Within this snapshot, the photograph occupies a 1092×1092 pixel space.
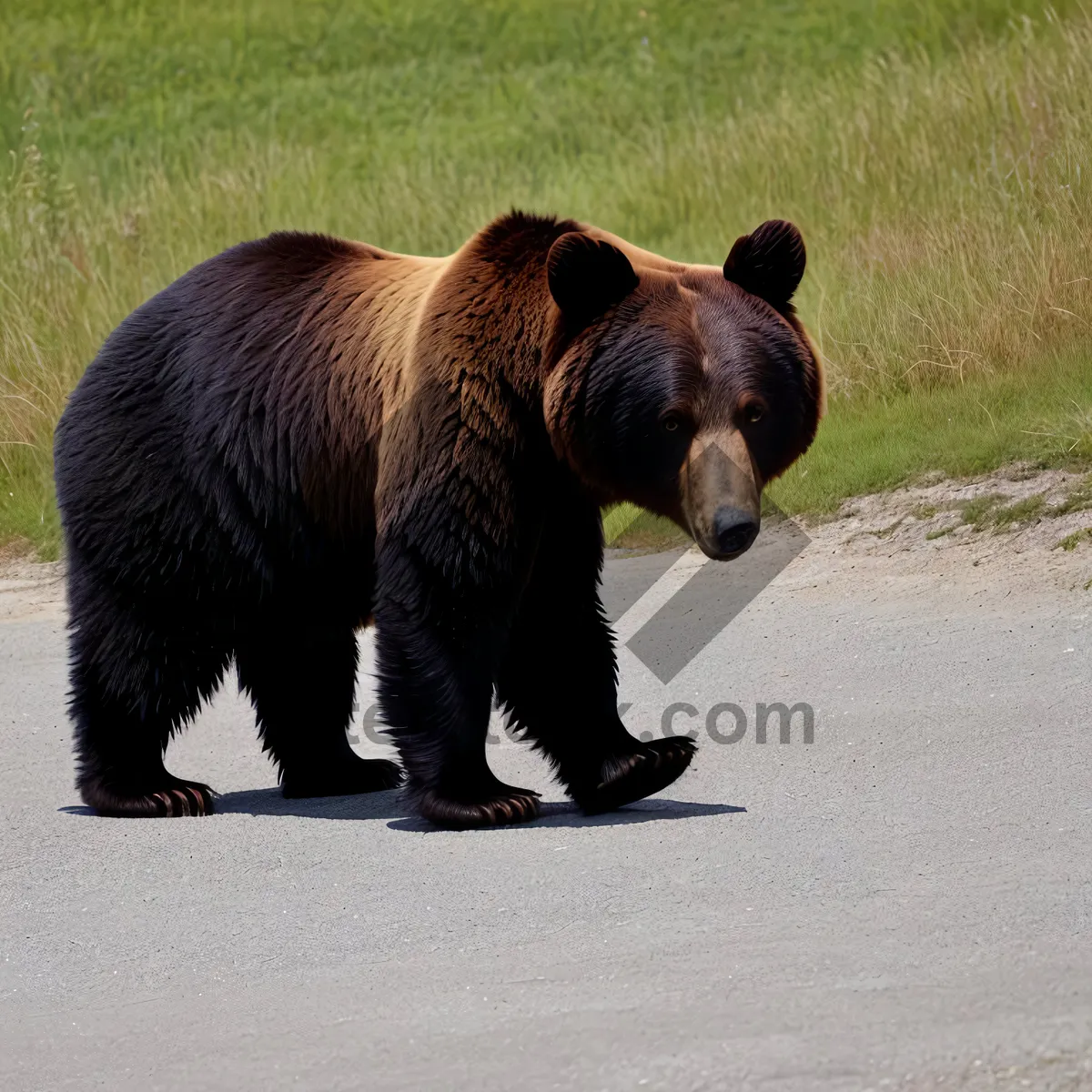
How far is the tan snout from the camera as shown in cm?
452

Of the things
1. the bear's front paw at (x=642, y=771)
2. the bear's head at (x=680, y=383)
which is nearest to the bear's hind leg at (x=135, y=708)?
the bear's front paw at (x=642, y=771)

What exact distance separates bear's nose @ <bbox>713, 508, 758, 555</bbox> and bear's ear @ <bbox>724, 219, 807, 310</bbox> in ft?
2.48

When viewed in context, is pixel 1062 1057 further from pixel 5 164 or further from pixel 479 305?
pixel 5 164

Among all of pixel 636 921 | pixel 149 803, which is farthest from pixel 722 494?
pixel 149 803

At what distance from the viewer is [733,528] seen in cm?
451

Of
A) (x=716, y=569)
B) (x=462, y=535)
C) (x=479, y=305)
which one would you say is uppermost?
(x=479, y=305)

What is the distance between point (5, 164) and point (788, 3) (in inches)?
363

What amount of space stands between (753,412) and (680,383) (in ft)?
0.71

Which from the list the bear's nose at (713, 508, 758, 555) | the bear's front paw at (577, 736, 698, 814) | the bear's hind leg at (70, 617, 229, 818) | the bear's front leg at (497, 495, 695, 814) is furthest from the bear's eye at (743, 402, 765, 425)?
the bear's hind leg at (70, 617, 229, 818)

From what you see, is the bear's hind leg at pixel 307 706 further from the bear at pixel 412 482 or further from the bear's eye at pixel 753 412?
the bear's eye at pixel 753 412

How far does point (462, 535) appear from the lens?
480 cm

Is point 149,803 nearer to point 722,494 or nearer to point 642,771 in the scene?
point 642,771

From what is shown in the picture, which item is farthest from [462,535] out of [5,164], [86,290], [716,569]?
[5,164]

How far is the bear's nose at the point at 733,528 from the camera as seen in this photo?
451cm
